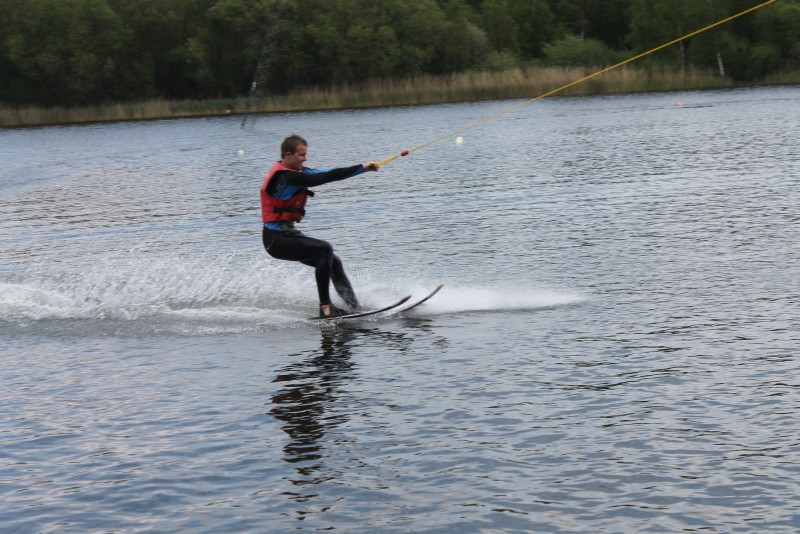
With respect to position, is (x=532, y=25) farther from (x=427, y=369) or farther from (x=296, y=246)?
(x=427, y=369)

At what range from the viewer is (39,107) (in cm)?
7688

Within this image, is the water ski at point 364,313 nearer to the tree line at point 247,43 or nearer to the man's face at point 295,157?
the man's face at point 295,157

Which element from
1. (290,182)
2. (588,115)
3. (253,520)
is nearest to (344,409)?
(253,520)

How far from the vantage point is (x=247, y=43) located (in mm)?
77250

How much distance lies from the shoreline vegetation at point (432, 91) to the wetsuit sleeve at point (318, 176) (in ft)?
143

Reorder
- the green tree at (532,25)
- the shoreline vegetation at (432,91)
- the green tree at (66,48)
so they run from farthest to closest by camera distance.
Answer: the green tree at (532,25), the green tree at (66,48), the shoreline vegetation at (432,91)

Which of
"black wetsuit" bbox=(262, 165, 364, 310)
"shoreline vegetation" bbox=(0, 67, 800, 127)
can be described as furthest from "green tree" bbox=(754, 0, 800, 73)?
"black wetsuit" bbox=(262, 165, 364, 310)

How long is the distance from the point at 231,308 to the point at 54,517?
19.3 feet

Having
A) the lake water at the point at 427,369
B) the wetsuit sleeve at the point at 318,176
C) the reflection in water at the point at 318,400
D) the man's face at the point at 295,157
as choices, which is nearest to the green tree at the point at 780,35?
the lake water at the point at 427,369

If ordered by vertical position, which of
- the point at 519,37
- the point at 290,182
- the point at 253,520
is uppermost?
the point at 519,37

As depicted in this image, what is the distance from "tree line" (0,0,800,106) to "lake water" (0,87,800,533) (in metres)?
53.0

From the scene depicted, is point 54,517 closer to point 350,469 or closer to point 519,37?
point 350,469

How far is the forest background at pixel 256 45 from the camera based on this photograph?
241 feet

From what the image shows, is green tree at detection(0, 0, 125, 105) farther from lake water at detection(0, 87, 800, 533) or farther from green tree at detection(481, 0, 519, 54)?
lake water at detection(0, 87, 800, 533)
